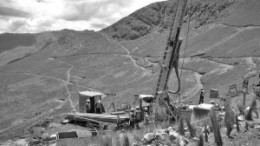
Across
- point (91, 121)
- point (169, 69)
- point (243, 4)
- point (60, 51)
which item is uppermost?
point (243, 4)

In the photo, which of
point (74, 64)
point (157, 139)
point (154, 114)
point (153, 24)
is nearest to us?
point (157, 139)

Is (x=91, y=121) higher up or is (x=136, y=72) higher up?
(x=136, y=72)

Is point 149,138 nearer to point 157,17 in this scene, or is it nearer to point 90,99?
point 90,99

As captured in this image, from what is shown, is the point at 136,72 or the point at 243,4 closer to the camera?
the point at 136,72

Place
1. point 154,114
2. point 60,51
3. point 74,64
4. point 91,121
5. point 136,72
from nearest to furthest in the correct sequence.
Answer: point 154,114 → point 91,121 → point 136,72 → point 74,64 → point 60,51

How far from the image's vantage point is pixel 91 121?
17.7m

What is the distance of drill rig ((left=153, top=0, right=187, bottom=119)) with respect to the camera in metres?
15.0

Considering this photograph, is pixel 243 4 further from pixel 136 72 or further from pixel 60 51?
pixel 60 51

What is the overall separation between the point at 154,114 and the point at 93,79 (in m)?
49.6

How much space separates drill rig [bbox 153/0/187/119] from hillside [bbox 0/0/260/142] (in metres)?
1.38

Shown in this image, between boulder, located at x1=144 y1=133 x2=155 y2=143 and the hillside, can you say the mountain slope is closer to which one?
the hillside

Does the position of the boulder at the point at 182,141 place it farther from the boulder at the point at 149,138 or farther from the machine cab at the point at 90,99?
the machine cab at the point at 90,99

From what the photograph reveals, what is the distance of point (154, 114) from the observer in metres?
15.1

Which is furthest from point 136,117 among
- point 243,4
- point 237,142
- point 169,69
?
point 243,4
